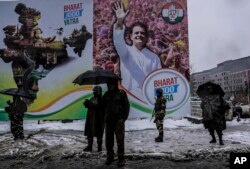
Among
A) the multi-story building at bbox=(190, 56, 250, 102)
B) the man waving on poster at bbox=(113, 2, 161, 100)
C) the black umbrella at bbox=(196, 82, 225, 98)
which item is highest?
the multi-story building at bbox=(190, 56, 250, 102)

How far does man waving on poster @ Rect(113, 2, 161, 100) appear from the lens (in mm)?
22391

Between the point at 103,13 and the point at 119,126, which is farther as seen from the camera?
the point at 103,13

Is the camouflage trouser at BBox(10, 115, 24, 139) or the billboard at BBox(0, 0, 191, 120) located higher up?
the billboard at BBox(0, 0, 191, 120)

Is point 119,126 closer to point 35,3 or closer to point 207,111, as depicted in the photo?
point 207,111

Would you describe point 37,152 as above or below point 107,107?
below

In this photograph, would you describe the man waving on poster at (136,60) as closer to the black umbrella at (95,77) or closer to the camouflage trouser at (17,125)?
the camouflage trouser at (17,125)

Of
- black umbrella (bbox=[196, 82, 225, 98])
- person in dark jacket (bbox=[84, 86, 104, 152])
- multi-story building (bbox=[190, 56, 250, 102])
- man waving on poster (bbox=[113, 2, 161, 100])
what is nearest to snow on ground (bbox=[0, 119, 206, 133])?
man waving on poster (bbox=[113, 2, 161, 100])

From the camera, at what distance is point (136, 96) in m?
22.4

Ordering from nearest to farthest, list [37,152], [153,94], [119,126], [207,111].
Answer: [119,126] < [37,152] < [207,111] < [153,94]

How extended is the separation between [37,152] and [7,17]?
14251 millimetres

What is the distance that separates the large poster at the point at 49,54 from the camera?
22.9 meters

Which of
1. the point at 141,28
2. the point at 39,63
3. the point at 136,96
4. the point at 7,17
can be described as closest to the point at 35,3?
the point at 7,17

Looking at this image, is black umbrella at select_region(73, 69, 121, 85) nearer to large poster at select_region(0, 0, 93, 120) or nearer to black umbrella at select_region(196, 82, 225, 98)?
black umbrella at select_region(196, 82, 225, 98)

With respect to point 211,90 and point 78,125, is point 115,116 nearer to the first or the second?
point 211,90
